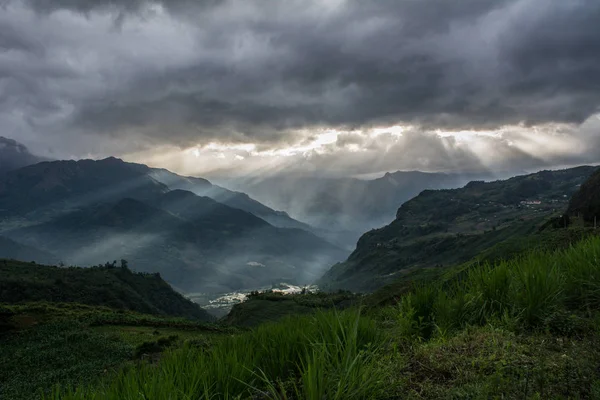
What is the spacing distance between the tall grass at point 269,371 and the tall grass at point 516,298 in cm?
174

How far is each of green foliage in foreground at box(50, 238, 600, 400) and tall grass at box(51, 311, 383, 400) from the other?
0.8 inches

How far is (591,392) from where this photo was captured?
439cm

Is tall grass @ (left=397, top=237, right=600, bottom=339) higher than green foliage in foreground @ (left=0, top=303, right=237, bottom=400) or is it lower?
higher

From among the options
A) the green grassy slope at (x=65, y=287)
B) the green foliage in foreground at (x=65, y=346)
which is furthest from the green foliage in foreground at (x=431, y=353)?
the green grassy slope at (x=65, y=287)

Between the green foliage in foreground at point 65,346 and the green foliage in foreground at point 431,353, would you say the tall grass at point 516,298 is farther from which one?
the green foliage in foreground at point 65,346

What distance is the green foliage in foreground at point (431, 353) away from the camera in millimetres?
4719

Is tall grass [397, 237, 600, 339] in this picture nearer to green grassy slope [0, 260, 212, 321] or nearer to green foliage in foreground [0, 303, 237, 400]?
green foliage in foreground [0, 303, 237, 400]

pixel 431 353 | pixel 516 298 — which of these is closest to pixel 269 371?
pixel 431 353

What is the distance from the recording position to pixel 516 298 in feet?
25.3

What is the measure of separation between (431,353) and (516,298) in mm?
2702

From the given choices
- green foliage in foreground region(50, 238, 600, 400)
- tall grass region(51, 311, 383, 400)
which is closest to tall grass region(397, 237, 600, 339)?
green foliage in foreground region(50, 238, 600, 400)

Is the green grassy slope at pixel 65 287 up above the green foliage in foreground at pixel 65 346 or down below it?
above

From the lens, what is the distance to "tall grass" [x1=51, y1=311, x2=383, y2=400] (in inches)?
179

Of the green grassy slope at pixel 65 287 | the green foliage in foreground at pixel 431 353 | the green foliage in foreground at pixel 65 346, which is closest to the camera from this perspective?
the green foliage in foreground at pixel 431 353
